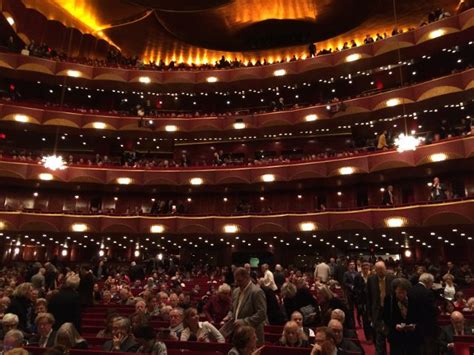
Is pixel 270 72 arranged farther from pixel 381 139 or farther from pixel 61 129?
pixel 61 129

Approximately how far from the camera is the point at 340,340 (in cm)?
439

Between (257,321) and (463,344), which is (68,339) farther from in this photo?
(463,344)

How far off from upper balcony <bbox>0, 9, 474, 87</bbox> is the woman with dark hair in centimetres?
1944

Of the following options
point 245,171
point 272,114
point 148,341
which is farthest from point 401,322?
point 272,114

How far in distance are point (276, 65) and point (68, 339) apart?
79.2 ft

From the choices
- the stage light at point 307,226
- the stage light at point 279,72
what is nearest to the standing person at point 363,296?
the stage light at point 307,226

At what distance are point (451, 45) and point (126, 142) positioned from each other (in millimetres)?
19387

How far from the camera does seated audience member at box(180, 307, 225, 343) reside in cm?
493

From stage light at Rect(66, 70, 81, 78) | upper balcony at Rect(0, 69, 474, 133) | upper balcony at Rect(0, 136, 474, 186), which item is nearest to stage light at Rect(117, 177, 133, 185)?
A: upper balcony at Rect(0, 136, 474, 186)

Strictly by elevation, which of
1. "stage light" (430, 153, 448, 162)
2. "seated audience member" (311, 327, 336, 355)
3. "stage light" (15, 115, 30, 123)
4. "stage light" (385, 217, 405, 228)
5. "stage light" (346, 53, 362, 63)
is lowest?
"seated audience member" (311, 327, 336, 355)

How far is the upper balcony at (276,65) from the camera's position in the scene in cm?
2131

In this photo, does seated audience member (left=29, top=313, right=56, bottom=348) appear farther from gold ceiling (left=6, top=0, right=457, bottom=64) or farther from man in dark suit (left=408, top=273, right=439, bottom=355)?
gold ceiling (left=6, top=0, right=457, bottom=64)

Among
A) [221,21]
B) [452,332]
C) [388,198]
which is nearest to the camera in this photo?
[452,332]

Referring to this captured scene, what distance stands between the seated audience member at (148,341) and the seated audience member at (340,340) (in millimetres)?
1681
